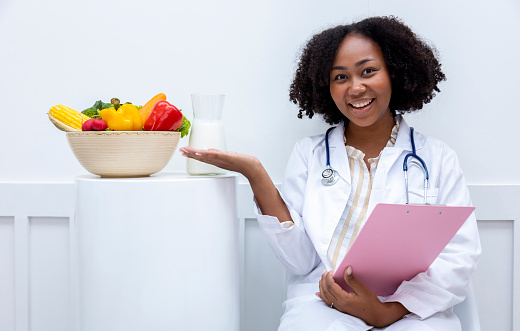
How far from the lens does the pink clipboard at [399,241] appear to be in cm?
102

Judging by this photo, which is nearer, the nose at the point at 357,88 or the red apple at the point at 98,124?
the red apple at the point at 98,124

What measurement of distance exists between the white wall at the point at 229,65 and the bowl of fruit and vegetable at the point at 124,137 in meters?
0.44

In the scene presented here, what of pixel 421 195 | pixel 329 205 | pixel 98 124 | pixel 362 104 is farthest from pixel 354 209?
pixel 98 124

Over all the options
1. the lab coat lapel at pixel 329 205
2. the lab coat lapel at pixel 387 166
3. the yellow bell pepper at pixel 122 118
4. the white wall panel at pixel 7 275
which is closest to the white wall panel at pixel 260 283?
the lab coat lapel at pixel 329 205

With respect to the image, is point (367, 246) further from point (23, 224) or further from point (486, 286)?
point (23, 224)

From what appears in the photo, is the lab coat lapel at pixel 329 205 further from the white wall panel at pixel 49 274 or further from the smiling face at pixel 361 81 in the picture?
the white wall panel at pixel 49 274

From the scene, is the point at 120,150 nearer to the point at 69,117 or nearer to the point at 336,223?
the point at 69,117

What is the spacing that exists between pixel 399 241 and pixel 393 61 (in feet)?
1.76

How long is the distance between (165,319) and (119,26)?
3.18 feet

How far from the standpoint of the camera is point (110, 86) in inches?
66.0

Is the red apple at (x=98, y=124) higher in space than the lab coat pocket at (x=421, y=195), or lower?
higher

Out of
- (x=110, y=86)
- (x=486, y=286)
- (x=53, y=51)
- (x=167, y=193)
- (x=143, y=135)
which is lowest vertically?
(x=486, y=286)

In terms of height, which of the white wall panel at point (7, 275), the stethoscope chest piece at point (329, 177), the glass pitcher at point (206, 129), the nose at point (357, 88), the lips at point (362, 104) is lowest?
the white wall panel at point (7, 275)

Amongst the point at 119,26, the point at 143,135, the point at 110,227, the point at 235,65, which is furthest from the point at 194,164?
the point at 119,26
